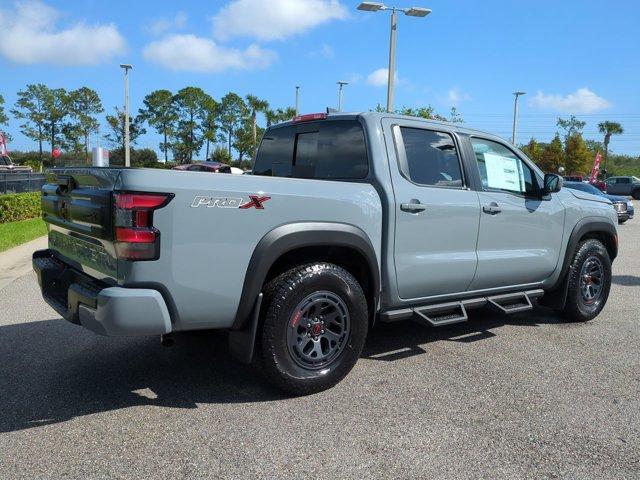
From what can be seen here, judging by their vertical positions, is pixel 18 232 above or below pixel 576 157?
below

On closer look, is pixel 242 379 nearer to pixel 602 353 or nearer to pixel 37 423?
pixel 37 423

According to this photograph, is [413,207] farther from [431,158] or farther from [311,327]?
[311,327]

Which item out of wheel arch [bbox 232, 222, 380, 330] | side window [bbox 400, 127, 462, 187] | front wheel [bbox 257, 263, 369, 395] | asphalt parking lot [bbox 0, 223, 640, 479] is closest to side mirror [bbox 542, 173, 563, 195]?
side window [bbox 400, 127, 462, 187]

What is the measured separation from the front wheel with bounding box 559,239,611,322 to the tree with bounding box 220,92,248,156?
56.9m

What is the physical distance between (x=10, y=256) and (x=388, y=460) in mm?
8788

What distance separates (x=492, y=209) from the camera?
15.5 feet

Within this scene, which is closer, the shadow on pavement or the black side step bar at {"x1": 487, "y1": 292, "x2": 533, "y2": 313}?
the black side step bar at {"x1": 487, "y1": 292, "x2": 533, "y2": 313}

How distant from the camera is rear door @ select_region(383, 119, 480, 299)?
4.16m

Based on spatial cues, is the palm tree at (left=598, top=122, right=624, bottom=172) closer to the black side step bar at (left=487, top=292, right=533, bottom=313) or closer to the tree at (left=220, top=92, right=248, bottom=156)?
the tree at (left=220, top=92, right=248, bottom=156)

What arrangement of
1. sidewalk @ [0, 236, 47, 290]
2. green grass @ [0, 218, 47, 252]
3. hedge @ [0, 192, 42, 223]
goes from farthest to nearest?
hedge @ [0, 192, 42, 223] → green grass @ [0, 218, 47, 252] → sidewalk @ [0, 236, 47, 290]

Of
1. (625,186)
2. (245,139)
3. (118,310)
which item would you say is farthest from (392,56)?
(245,139)

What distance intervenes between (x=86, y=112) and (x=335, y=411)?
61978 millimetres

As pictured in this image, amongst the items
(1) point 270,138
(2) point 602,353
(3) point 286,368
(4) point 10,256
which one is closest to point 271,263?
(3) point 286,368

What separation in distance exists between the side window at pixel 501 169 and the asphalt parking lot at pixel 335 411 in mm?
1423
